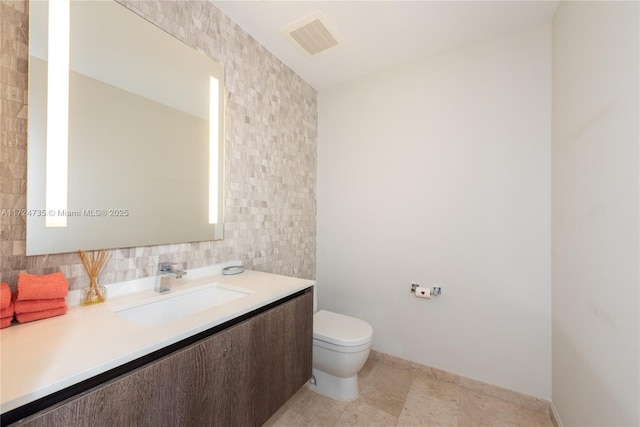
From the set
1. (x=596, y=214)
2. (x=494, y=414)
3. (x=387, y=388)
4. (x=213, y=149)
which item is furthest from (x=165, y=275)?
(x=494, y=414)

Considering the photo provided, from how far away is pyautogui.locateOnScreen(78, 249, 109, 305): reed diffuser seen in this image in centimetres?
103

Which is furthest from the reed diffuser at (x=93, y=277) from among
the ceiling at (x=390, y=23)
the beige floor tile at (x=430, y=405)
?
the beige floor tile at (x=430, y=405)

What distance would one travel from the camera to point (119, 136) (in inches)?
45.2

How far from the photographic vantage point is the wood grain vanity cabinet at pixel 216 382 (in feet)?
2.11

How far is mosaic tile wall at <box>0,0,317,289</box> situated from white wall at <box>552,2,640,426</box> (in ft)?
5.68

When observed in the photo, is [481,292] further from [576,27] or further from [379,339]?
[576,27]

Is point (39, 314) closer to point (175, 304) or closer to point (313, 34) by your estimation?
point (175, 304)

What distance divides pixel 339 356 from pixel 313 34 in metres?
2.12

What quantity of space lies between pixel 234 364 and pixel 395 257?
4.80 feet

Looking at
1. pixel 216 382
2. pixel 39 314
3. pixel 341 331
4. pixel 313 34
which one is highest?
pixel 313 34

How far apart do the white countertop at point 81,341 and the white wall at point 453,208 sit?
1252 mm

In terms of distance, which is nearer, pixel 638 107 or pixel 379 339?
pixel 638 107

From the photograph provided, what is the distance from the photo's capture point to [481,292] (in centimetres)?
177

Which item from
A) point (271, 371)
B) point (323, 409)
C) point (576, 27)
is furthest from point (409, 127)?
point (323, 409)
